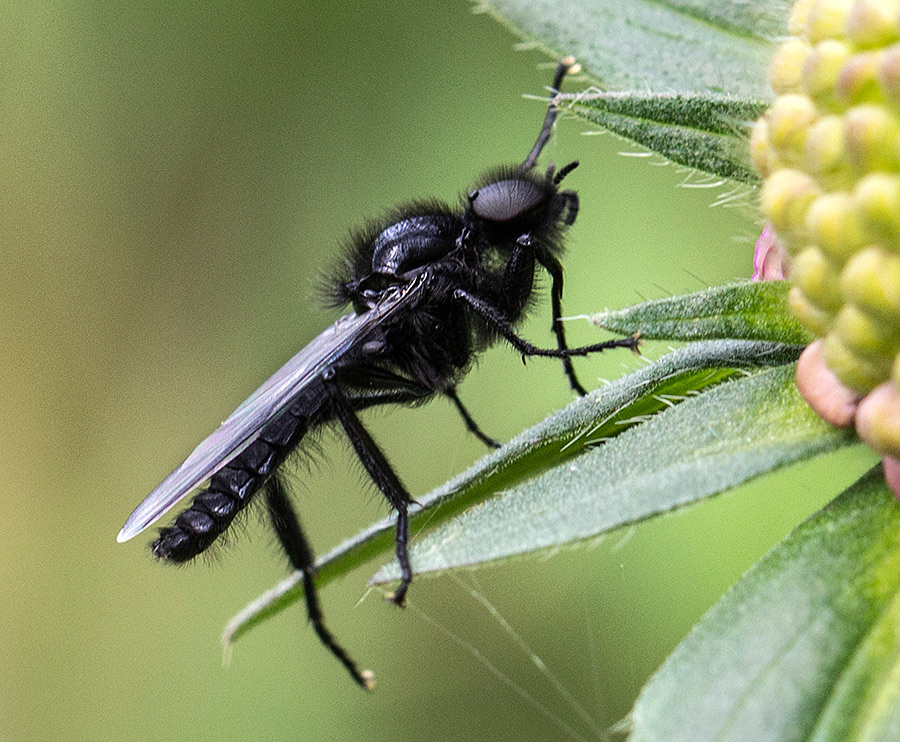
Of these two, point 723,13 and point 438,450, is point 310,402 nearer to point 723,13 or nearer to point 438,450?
point 723,13

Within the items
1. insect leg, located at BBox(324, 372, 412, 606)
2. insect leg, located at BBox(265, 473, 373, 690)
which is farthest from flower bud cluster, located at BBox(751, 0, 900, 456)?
insect leg, located at BBox(265, 473, 373, 690)

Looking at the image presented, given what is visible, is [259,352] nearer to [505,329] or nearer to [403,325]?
[403,325]

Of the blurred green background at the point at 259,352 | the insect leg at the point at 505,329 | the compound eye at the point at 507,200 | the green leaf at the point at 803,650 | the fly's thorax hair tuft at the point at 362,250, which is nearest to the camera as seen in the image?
the green leaf at the point at 803,650

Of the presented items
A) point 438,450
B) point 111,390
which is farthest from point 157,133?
point 438,450

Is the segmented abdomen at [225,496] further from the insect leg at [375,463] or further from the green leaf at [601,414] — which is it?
the green leaf at [601,414]

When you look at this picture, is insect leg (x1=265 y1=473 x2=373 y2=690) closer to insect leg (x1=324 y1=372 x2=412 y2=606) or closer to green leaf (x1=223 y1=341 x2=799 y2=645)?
insect leg (x1=324 y1=372 x2=412 y2=606)

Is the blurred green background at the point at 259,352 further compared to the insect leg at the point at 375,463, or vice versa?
the blurred green background at the point at 259,352

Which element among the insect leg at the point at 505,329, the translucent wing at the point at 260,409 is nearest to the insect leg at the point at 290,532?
the translucent wing at the point at 260,409
